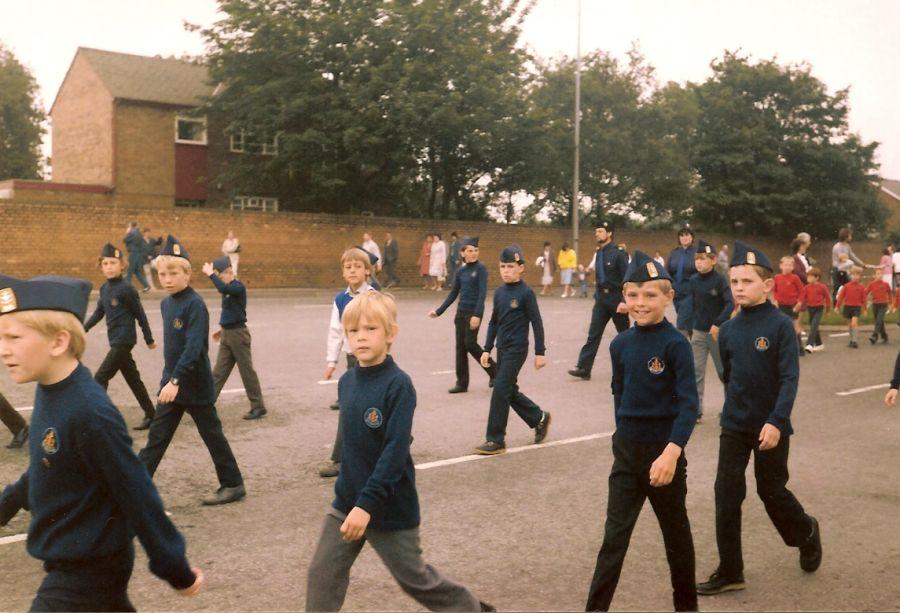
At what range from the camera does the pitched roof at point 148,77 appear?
38.8 metres

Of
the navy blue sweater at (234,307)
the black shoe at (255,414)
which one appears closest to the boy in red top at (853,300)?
the black shoe at (255,414)

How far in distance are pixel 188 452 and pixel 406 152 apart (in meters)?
27.7

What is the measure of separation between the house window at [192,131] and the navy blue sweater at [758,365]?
3740 cm

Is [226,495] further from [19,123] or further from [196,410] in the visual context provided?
[19,123]

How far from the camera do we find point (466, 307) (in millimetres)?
11273

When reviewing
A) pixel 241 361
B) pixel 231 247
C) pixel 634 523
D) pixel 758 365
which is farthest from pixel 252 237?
pixel 634 523

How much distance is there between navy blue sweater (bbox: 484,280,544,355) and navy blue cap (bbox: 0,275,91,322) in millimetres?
5842

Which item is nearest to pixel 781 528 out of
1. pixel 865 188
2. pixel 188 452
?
pixel 188 452

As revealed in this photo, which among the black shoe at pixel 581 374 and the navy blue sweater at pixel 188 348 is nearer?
the navy blue sweater at pixel 188 348

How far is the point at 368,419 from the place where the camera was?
12.0 ft

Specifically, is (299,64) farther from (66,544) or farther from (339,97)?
(66,544)

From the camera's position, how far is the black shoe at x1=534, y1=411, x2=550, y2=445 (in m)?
8.57

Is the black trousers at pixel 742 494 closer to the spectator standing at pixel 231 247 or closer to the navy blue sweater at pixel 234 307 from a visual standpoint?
the navy blue sweater at pixel 234 307

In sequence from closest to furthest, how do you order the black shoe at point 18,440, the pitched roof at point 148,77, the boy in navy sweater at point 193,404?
the boy in navy sweater at point 193,404 → the black shoe at point 18,440 → the pitched roof at point 148,77
